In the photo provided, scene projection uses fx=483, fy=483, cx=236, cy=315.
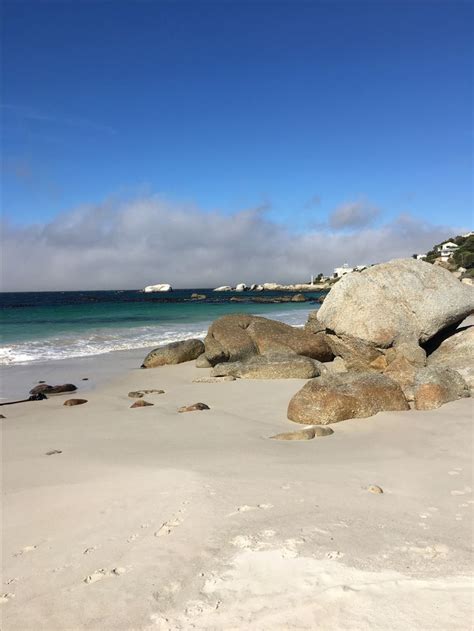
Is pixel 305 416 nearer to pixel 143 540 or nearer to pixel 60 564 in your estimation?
pixel 143 540

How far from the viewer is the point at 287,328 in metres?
15.2

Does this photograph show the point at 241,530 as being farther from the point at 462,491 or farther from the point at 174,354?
the point at 174,354

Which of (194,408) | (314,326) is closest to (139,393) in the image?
(194,408)

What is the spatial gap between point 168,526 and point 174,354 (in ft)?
39.2

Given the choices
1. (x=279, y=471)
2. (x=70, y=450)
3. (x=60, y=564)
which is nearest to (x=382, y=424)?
(x=279, y=471)

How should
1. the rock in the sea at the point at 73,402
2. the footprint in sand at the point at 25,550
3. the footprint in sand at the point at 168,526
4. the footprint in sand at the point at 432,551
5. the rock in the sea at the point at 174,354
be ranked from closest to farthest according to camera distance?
1. the footprint in sand at the point at 432,551
2. the footprint in sand at the point at 25,550
3. the footprint in sand at the point at 168,526
4. the rock in the sea at the point at 73,402
5. the rock in the sea at the point at 174,354

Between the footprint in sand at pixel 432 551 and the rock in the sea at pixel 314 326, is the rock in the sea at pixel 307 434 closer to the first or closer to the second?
the footprint in sand at pixel 432 551

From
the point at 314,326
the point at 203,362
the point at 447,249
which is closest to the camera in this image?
the point at 203,362

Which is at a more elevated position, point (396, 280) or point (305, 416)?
point (396, 280)

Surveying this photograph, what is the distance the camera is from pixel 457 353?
10.2 m

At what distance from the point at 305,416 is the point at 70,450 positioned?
3361 millimetres

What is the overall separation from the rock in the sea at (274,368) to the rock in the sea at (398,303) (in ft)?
3.97

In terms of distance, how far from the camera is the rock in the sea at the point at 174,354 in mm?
15102

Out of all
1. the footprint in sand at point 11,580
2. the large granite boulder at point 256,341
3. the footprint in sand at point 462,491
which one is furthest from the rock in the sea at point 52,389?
the footprint in sand at point 462,491
